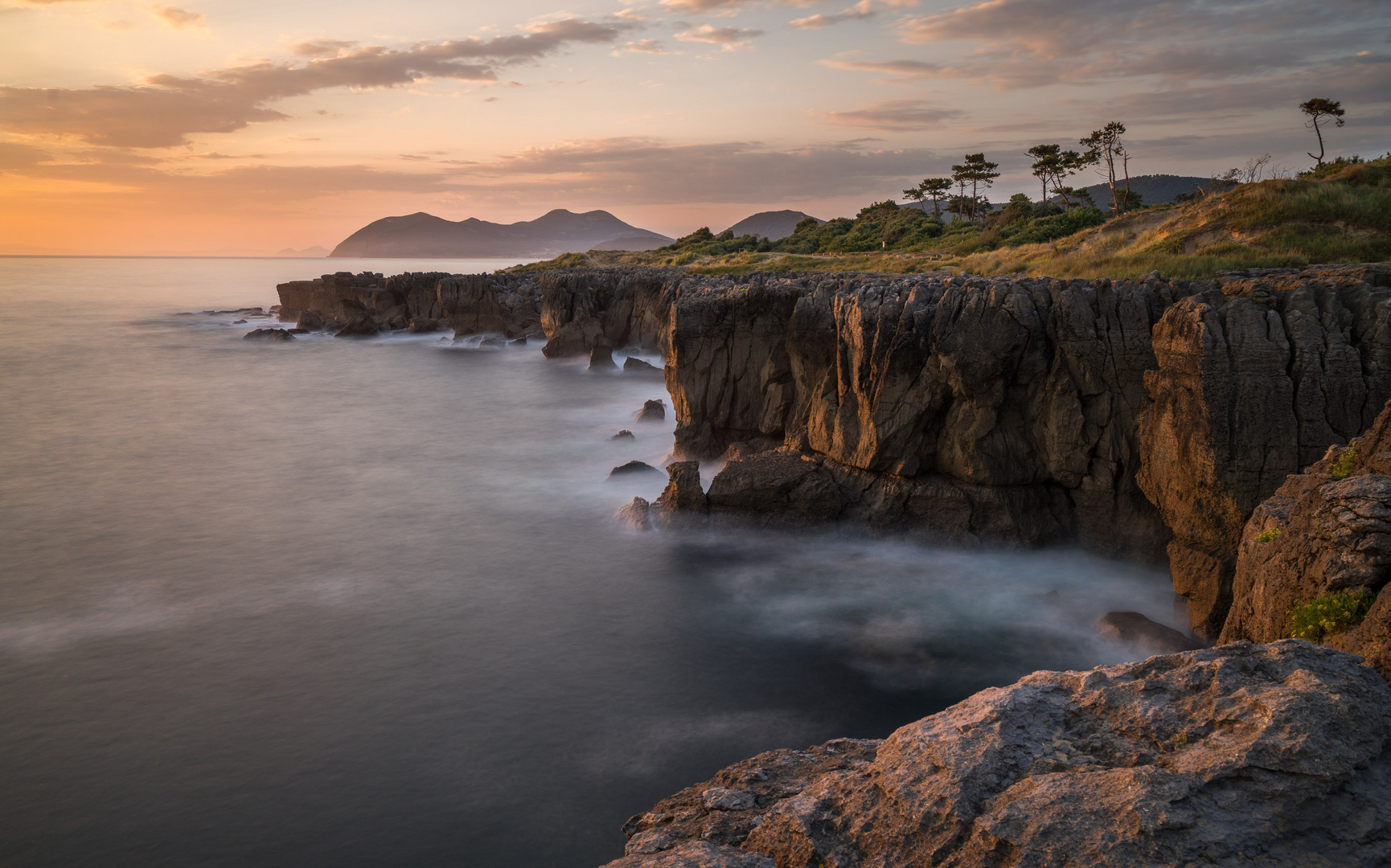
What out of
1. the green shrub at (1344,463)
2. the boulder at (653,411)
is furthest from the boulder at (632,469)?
the green shrub at (1344,463)

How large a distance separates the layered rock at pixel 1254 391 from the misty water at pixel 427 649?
238 centimetres

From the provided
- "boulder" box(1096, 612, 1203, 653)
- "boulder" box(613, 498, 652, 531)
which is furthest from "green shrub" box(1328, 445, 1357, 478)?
"boulder" box(613, 498, 652, 531)

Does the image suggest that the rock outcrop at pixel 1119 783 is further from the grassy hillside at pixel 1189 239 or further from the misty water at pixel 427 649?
the grassy hillside at pixel 1189 239

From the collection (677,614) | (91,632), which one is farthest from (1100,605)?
(91,632)

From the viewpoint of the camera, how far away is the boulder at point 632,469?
98.0ft

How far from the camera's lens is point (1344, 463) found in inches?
408

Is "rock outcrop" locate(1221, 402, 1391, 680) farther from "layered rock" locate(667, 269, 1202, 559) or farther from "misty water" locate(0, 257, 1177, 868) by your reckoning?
"layered rock" locate(667, 269, 1202, 559)

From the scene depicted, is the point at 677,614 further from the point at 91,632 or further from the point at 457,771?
the point at 91,632

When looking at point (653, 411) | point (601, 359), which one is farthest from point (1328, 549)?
point (601, 359)

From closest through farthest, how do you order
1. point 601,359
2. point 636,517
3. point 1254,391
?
point 1254,391
point 636,517
point 601,359

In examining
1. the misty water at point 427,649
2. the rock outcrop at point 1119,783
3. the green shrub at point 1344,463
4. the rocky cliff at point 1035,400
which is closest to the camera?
the rock outcrop at point 1119,783

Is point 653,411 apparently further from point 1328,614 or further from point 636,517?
point 1328,614

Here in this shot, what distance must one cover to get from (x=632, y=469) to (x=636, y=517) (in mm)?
5390

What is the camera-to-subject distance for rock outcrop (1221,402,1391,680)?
7.85m
